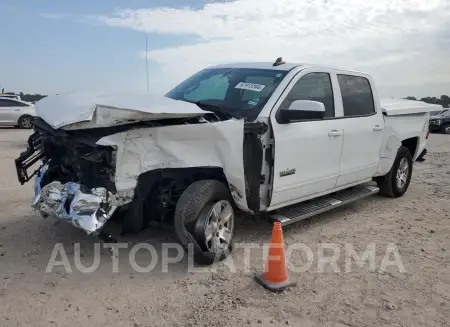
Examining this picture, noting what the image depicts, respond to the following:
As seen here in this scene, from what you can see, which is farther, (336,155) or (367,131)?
(367,131)

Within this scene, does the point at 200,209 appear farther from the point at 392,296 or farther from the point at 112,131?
the point at 392,296

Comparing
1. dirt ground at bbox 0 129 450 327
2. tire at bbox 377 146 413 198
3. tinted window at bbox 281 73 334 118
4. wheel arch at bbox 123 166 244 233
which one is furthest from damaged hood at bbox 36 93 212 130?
tire at bbox 377 146 413 198

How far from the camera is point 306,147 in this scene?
4855mm

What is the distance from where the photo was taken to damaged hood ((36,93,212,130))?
3.61 m

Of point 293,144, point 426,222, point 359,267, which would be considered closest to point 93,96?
point 293,144

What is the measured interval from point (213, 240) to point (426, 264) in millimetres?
2151

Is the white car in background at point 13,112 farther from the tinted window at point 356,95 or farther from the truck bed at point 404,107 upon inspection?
the tinted window at point 356,95

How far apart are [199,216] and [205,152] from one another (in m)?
0.59

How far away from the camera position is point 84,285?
12.4 feet

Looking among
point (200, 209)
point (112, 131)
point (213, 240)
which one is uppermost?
point (112, 131)

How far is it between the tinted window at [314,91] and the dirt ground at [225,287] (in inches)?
59.8

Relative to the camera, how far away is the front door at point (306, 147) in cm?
460

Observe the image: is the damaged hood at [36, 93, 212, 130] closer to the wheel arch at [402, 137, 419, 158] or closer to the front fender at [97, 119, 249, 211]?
the front fender at [97, 119, 249, 211]

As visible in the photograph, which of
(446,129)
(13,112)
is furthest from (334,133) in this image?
(446,129)
